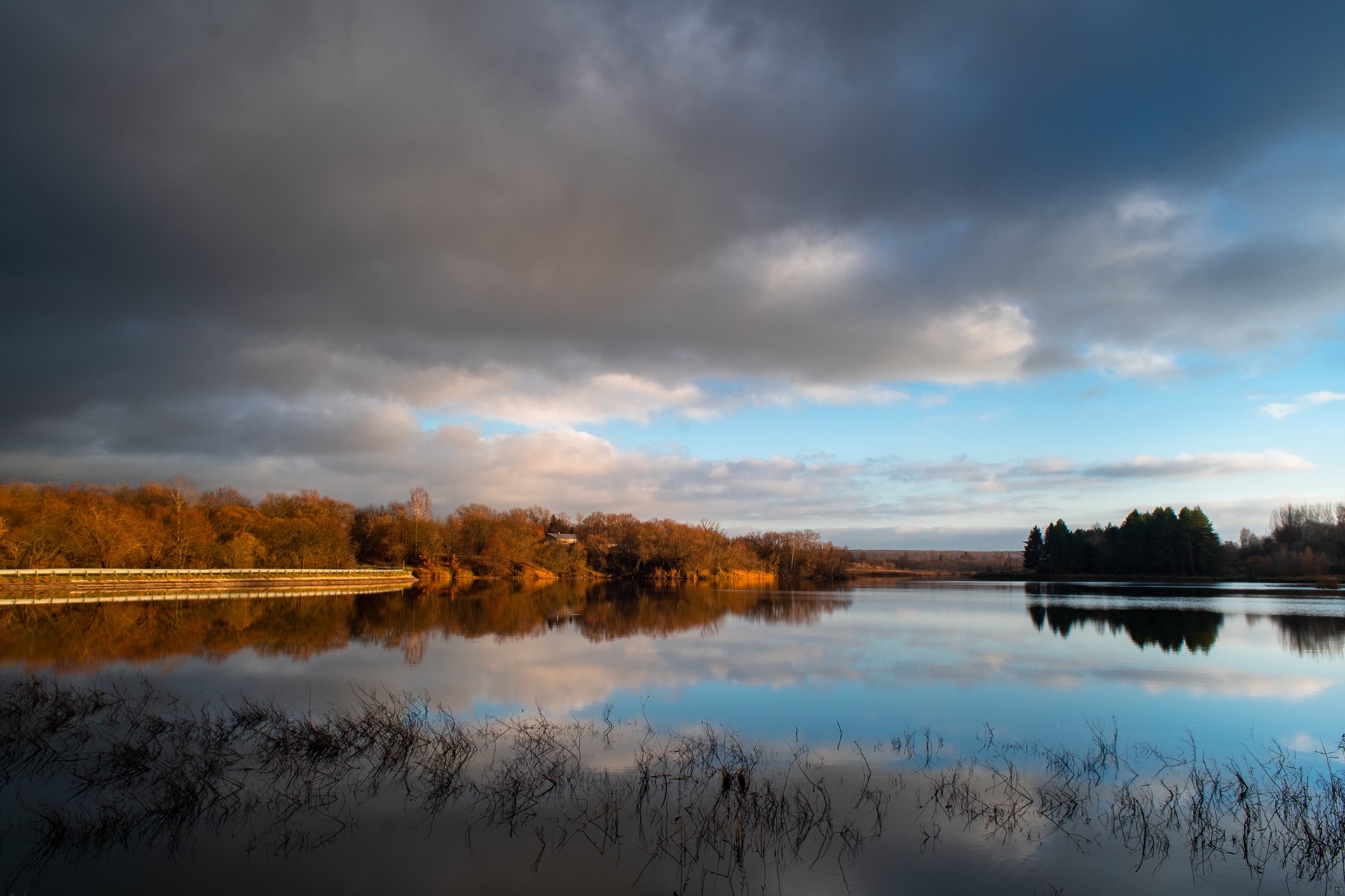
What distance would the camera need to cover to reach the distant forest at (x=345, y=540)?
4478cm

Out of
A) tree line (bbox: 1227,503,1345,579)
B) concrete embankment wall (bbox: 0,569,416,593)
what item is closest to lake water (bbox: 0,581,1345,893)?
concrete embankment wall (bbox: 0,569,416,593)

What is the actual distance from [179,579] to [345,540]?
21.7 m

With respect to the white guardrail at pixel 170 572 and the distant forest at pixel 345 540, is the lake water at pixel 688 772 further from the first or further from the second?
the distant forest at pixel 345 540

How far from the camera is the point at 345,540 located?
217 feet

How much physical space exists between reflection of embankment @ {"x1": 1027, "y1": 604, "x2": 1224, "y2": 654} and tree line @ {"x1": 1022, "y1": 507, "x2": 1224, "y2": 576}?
50.5m

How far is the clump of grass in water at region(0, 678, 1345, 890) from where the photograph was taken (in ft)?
24.4

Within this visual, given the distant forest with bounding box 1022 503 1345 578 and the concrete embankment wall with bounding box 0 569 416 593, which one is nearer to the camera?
the concrete embankment wall with bounding box 0 569 416 593

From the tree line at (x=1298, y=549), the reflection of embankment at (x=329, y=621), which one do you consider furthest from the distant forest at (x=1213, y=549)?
the reflection of embankment at (x=329, y=621)

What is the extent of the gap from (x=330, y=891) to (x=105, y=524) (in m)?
50.7

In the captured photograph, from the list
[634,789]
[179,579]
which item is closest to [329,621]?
[179,579]

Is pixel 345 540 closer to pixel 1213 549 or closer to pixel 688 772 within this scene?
pixel 688 772

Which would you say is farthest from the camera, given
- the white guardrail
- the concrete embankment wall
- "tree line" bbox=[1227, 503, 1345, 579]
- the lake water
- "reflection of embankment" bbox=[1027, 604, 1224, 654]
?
"tree line" bbox=[1227, 503, 1345, 579]

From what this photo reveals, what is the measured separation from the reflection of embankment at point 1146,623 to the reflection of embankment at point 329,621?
12.0m

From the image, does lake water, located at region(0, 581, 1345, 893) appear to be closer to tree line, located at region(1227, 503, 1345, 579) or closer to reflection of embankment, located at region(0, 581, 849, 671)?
reflection of embankment, located at region(0, 581, 849, 671)
